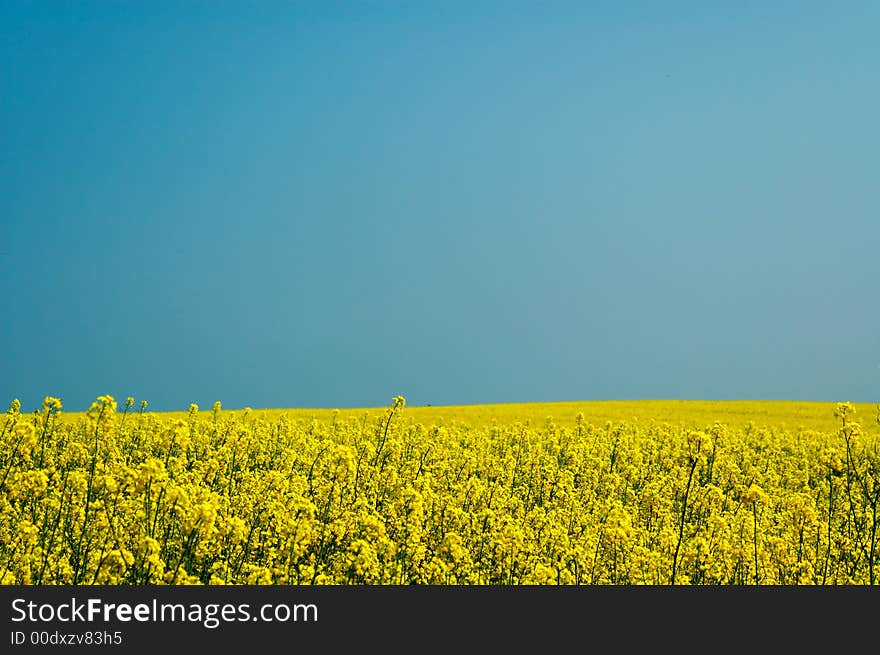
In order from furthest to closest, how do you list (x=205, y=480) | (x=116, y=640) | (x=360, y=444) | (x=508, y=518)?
(x=360, y=444)
(x=205, y=480)
(x=508, y=518)
(x=116, y=640)

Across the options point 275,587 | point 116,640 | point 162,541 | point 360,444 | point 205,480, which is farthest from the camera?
point 360,444

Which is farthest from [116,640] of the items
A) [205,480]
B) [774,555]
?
[774,555]

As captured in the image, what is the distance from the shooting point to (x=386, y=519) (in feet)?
30.6

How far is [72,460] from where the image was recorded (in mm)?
11781

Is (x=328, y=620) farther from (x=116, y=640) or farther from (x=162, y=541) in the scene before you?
(x=162, y=541)

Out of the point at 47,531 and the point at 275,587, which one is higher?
the point at 47,531

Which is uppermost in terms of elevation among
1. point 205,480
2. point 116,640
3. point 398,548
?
point 205,480

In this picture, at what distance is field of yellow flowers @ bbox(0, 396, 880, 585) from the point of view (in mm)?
6918

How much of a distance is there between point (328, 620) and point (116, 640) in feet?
4.64

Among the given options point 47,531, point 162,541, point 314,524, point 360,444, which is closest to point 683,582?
point 314,524

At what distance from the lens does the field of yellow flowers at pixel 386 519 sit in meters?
6.92

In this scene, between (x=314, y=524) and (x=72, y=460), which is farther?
(x=72, y=460)

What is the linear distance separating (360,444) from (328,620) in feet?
35.6

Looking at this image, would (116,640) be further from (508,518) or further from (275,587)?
(508,518)
